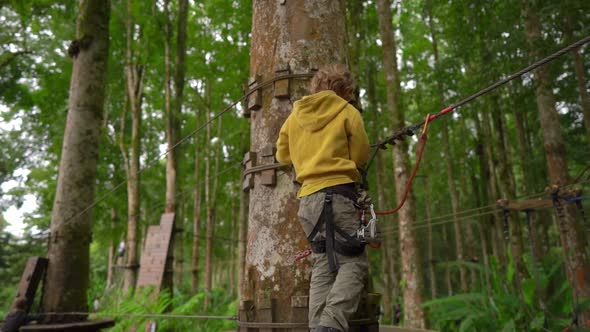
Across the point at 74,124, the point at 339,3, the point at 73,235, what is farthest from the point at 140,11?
the point at 339,3

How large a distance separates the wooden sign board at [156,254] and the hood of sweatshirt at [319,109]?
619 centimetres

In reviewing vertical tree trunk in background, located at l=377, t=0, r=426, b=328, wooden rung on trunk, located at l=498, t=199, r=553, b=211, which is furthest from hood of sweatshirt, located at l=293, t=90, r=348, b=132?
vertical tree trunk in background, located at l=377, t=0, r=426, b=328

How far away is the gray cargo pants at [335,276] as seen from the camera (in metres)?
2.42

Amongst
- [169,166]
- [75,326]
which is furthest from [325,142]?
[169,166]

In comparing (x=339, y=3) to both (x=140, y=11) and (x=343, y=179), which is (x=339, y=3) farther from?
(x=140, y=11)

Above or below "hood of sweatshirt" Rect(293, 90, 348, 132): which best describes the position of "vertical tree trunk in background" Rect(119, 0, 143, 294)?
above

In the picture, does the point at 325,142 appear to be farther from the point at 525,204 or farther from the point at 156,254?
the point at 156,254

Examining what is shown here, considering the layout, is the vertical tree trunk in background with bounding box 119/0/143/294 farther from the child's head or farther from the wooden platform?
the child's head

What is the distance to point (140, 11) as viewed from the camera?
40.8 ft

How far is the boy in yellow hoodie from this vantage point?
97.7 inches

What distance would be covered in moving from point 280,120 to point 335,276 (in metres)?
1.12

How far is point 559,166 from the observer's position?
7621 mm

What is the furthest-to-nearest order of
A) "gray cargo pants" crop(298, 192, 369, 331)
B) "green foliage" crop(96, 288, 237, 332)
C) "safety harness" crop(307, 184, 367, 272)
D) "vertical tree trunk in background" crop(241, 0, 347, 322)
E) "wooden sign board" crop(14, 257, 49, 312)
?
"green foliage" crop(96, 288, 237, 332) < "wooden sign board" crop(14, 257, 49, 312) < "vertical tree trunk in background" crop(241, 0, 347, 322) < "safety harness" crop(307, 184, 367, 272) < "gray cargo pants" crop(298, 192, 369, 331)

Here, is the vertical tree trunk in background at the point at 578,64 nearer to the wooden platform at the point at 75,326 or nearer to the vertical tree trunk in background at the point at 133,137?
the wooden platform at the point at 75,326
